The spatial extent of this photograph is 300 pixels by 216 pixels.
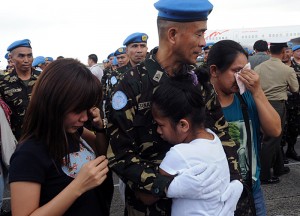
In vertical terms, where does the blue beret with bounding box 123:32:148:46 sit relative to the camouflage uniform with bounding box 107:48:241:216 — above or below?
above

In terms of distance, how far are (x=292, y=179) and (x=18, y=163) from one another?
14.2 feet

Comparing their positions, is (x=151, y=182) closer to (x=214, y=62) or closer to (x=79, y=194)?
(x=79, y=194)

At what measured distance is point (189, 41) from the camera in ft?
4.89

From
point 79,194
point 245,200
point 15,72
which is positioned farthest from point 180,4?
point 15,72

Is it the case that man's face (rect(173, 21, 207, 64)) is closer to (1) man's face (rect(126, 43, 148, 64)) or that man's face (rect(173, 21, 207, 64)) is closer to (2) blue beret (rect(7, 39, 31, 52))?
(2) blue beret (rect(7, 39, 31, 52))

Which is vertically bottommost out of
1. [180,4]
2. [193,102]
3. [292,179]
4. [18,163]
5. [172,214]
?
[292,179]

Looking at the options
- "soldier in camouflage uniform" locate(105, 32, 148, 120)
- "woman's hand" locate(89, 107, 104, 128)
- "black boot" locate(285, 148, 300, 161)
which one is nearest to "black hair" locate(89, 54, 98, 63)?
"soldier in camouflage uniform" locate(105, 32, 148, 120)

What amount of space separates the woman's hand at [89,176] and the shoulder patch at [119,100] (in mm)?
245

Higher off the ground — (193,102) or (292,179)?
(193,102)

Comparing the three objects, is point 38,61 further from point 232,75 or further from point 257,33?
point 257,33

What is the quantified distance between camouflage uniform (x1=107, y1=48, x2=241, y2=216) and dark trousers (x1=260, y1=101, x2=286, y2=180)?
9.85 feet

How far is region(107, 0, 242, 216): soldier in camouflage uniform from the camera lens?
1.37 meters

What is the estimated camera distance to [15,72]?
15.2 feet

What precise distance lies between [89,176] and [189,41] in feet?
2.33
